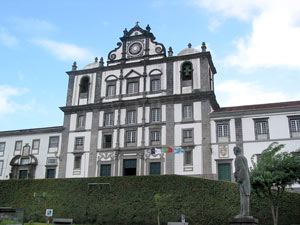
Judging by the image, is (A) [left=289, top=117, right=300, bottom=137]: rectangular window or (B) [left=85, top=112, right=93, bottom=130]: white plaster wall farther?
(B) [left=85, top=112, right=93, bottom=130]: white plaster wall

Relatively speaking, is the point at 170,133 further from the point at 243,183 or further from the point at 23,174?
the point at 243,183

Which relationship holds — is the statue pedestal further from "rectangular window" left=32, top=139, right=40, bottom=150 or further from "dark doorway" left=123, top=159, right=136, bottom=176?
"rectangular window" left=32, top=139, right=40, bottom=150

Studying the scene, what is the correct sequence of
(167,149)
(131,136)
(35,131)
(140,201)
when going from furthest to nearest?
1. (35,131)
2. (131,136)
3. (167,149)
4. (140,201)

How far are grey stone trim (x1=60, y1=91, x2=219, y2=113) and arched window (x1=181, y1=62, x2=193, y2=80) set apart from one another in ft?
7.72

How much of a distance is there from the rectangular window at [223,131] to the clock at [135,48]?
1225 cm

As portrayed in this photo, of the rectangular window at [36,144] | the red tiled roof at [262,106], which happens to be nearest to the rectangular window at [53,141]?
the rectangular window at [36,144]

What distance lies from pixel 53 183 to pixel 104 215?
630 centimetres

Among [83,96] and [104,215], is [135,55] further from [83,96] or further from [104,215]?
[104,215]

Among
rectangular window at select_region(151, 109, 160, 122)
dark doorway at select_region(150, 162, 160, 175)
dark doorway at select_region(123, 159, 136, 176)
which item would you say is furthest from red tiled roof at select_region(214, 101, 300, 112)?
dark doorway at select_region(123, 159, 136, 176)

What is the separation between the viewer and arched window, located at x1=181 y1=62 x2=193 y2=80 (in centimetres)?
3488

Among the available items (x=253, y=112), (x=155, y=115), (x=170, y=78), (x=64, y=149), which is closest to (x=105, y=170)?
(x=64, y=149)

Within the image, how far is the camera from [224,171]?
30531 millimetres

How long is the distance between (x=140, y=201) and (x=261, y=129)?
503 inches

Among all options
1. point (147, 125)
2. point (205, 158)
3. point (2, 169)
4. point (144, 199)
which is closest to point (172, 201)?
point (144, 199)
